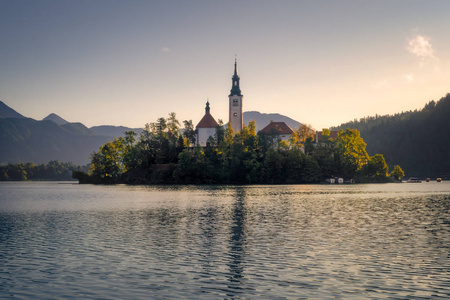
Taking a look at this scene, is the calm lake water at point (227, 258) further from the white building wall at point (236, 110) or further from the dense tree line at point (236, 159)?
the white building wall at point (236, 110)


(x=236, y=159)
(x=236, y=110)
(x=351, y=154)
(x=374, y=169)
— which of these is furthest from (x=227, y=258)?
(x=236, y=110)

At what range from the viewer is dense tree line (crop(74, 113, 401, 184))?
151m

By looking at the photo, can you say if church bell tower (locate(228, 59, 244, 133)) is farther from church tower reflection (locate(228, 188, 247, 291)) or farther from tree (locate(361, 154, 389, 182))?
church tower reflection (locate(228, 188, 247, 291))

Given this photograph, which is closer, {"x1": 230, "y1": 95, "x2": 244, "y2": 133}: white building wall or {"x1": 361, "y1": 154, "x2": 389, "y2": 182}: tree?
{"x1": 361, "y1": 154, "x2": 389, "y2": 182}: tree

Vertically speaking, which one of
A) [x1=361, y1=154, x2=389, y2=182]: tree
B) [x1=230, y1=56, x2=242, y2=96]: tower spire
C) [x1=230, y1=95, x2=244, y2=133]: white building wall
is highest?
[x1=230, y1=56, x2=242, y2=96]: tower spire

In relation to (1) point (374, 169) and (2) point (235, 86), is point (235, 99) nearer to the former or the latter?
(2) point (235, 86)

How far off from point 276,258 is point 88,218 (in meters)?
26.8

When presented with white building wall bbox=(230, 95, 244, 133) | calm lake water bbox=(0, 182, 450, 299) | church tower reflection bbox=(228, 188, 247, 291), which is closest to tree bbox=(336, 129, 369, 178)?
white building wall bbox=(230, 95, 244, 133)

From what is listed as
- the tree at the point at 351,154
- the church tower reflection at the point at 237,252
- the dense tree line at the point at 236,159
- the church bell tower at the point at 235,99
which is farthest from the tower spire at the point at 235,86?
the church tower reflection at the point at 237,252

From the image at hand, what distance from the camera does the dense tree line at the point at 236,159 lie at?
495ft

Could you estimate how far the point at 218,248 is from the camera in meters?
26.0

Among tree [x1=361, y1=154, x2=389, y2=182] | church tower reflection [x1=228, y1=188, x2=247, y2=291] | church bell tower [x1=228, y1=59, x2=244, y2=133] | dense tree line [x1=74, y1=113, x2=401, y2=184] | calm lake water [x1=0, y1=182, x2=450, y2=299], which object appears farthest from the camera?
church bell tower [x1=228, y1=59, x2=244, y2=133]

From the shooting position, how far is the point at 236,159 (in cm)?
15100

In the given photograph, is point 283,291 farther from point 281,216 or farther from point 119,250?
point 281,216
